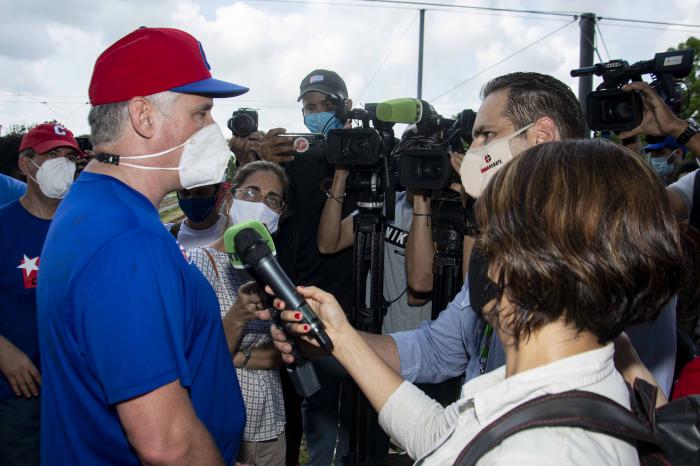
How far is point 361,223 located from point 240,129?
1195mm

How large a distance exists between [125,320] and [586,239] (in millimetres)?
976

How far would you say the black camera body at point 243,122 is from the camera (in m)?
3.49

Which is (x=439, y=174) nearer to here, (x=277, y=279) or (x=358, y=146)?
(x=358, y=146)

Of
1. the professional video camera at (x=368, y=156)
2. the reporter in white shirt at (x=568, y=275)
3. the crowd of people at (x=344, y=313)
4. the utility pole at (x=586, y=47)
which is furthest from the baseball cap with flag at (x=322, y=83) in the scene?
the utility pole at (x=586, y=47)

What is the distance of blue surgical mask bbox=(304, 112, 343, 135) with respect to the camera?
3704 mm

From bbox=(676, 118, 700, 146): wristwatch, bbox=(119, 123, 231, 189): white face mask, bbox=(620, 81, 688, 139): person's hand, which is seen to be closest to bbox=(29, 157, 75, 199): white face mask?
bbox=(119, 123, 231, 189): white face mask

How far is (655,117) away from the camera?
8.86ft

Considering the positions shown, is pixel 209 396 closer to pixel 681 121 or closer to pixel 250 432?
pixel 250 432

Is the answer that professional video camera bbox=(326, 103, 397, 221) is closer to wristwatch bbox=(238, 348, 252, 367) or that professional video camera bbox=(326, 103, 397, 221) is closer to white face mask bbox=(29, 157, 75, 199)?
wristwatch bbox=(238, 348, 252, 367)

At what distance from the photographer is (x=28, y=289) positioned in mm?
2891

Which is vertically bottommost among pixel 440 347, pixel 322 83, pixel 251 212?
pixel 440 347

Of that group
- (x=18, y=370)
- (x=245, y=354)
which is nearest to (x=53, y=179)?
(x=18, y=370)

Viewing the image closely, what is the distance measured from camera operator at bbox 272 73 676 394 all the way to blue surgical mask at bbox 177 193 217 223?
137 cm

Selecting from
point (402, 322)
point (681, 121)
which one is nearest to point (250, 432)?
point (402, 322)
